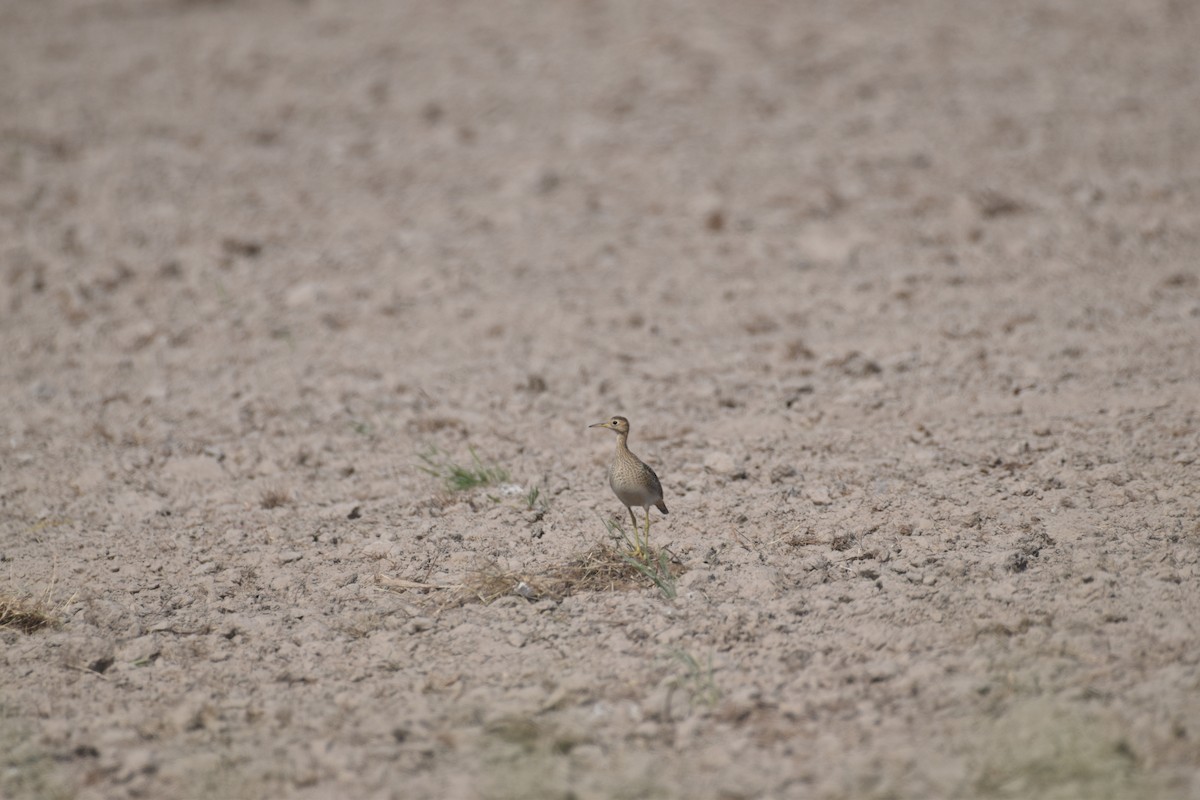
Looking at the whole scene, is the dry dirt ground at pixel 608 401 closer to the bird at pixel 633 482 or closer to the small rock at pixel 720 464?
the small rock at pixel 720 464

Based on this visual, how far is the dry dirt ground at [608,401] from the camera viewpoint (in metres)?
3.68

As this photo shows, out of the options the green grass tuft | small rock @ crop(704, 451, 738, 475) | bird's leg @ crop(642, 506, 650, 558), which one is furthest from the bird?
the green grass tuft

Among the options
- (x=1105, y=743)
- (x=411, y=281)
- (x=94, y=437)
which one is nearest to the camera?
(x=1105, y=743)

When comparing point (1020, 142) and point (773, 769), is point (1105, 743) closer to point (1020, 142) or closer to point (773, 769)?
point (773, 769)

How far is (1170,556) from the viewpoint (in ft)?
13.7

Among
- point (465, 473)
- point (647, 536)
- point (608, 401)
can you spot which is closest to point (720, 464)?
point (647, 536)

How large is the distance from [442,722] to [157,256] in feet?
15.1

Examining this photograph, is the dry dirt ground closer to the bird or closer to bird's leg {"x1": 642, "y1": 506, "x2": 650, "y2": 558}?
bird's leg {"x1": 642, "y1": 506, "x2": 650, "y2": 558}

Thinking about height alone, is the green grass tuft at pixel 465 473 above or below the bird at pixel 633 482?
below

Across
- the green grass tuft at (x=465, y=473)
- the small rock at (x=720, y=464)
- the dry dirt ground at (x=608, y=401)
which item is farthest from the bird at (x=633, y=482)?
the green grass tuft at (x=465, y=473)

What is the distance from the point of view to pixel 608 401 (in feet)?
18.5

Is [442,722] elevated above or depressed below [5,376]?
below

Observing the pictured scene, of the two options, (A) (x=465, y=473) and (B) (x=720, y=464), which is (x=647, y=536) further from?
(A) (x=465, y=473)

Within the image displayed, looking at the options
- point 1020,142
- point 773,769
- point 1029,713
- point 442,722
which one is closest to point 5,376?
point 442,722
